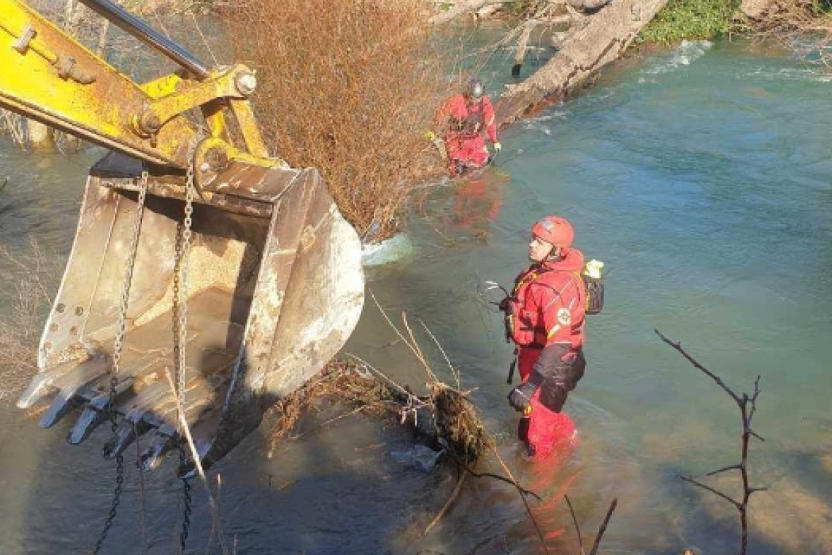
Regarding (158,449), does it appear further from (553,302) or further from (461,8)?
(461,8)

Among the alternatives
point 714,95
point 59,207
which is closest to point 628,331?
point 59,207

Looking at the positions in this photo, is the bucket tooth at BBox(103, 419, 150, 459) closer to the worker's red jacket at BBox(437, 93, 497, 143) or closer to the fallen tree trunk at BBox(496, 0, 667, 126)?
the worker's red jacket at BBox(437, 93, 497, 143)

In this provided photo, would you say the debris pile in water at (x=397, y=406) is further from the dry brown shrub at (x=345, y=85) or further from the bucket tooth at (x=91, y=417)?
the dry brown shrub at (x=345, y=85)

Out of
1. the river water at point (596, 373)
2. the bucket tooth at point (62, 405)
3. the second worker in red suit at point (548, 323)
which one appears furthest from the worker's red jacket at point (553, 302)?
the bucket tooth at point (62, 405)

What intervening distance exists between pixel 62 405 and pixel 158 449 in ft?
2.24

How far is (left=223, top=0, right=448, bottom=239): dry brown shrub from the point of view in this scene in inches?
337

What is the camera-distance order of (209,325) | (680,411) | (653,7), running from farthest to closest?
(653,7) → (680,411) → (209,325)

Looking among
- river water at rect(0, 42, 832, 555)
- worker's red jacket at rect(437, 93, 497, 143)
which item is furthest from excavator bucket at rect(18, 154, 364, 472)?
worker's red jacket at rect(437, 93, 497, 143)

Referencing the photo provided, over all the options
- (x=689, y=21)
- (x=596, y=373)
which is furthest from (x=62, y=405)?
(x=689, y=21)

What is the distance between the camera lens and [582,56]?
1547 cm

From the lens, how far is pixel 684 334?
7773 mm

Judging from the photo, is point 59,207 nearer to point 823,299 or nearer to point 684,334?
point 684,334

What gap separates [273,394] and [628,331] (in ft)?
14.0

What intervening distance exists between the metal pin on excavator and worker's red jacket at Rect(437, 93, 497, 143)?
5.56 m
